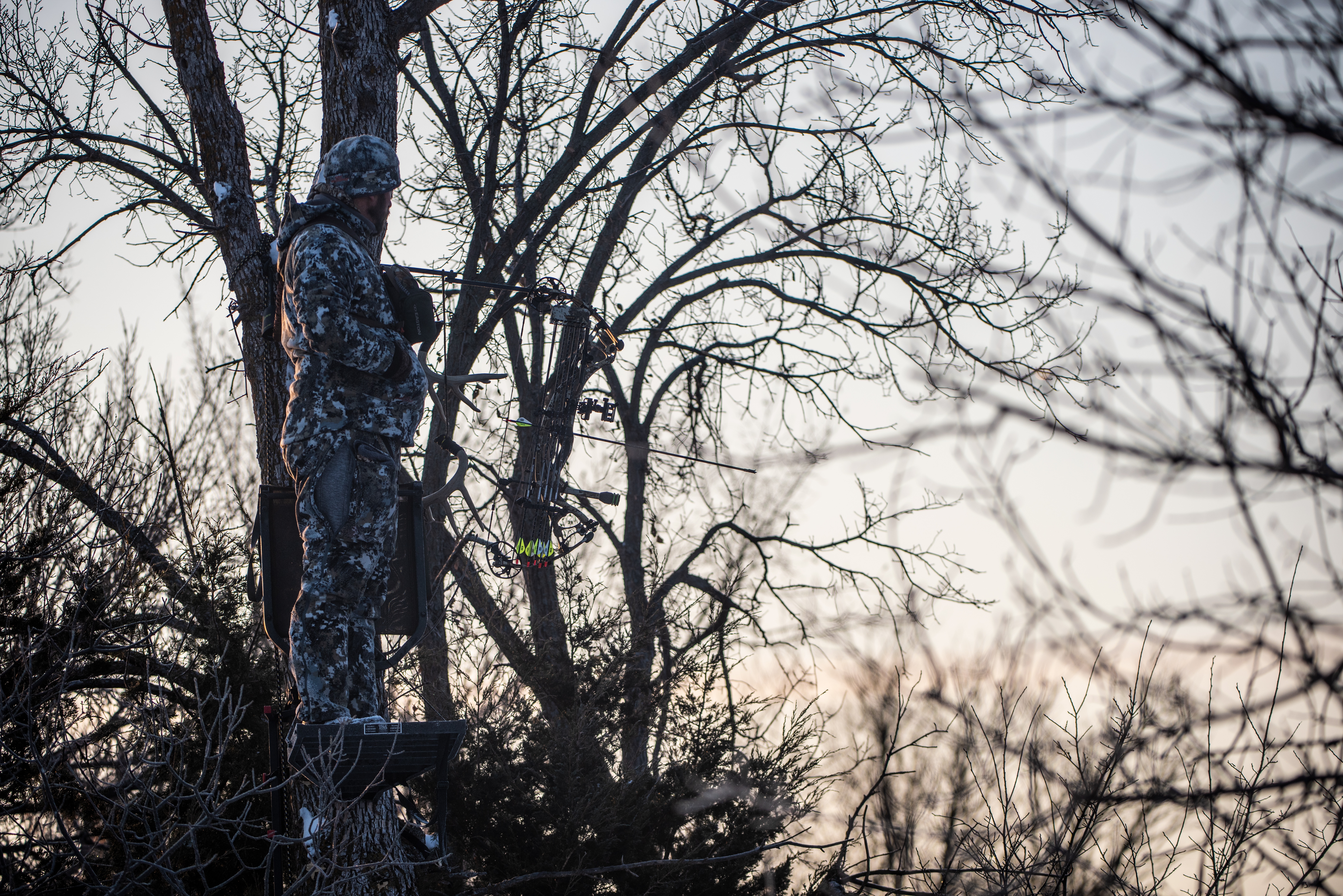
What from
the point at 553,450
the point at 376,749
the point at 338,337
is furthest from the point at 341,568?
the point at 553,450

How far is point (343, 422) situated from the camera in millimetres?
4930

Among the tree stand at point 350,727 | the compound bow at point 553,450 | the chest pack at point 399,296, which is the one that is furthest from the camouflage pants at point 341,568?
the compound bow at point 553,450

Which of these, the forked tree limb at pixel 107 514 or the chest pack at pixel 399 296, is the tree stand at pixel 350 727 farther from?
the forked tree limb at pixel 107 514

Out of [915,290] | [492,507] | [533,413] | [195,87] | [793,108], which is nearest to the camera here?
[195,87]

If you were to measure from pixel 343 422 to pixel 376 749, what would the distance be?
133cm

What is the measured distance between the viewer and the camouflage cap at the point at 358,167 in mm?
5023

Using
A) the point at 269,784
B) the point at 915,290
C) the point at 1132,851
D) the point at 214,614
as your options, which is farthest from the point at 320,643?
the point at 915,290

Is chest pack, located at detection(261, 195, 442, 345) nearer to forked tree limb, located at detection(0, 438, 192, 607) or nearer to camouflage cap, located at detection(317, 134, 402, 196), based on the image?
camouflage cap, located at detection(317, 134, 402, 196)

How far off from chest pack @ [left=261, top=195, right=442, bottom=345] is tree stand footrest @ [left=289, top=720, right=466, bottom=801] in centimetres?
159

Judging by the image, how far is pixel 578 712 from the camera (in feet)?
23.9

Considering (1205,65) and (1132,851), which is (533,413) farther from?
(1205,65)

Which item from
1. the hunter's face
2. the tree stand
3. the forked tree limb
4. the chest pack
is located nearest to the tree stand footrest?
the tree stand

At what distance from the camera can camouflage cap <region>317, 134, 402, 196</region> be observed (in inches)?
198

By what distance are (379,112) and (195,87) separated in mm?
1213
